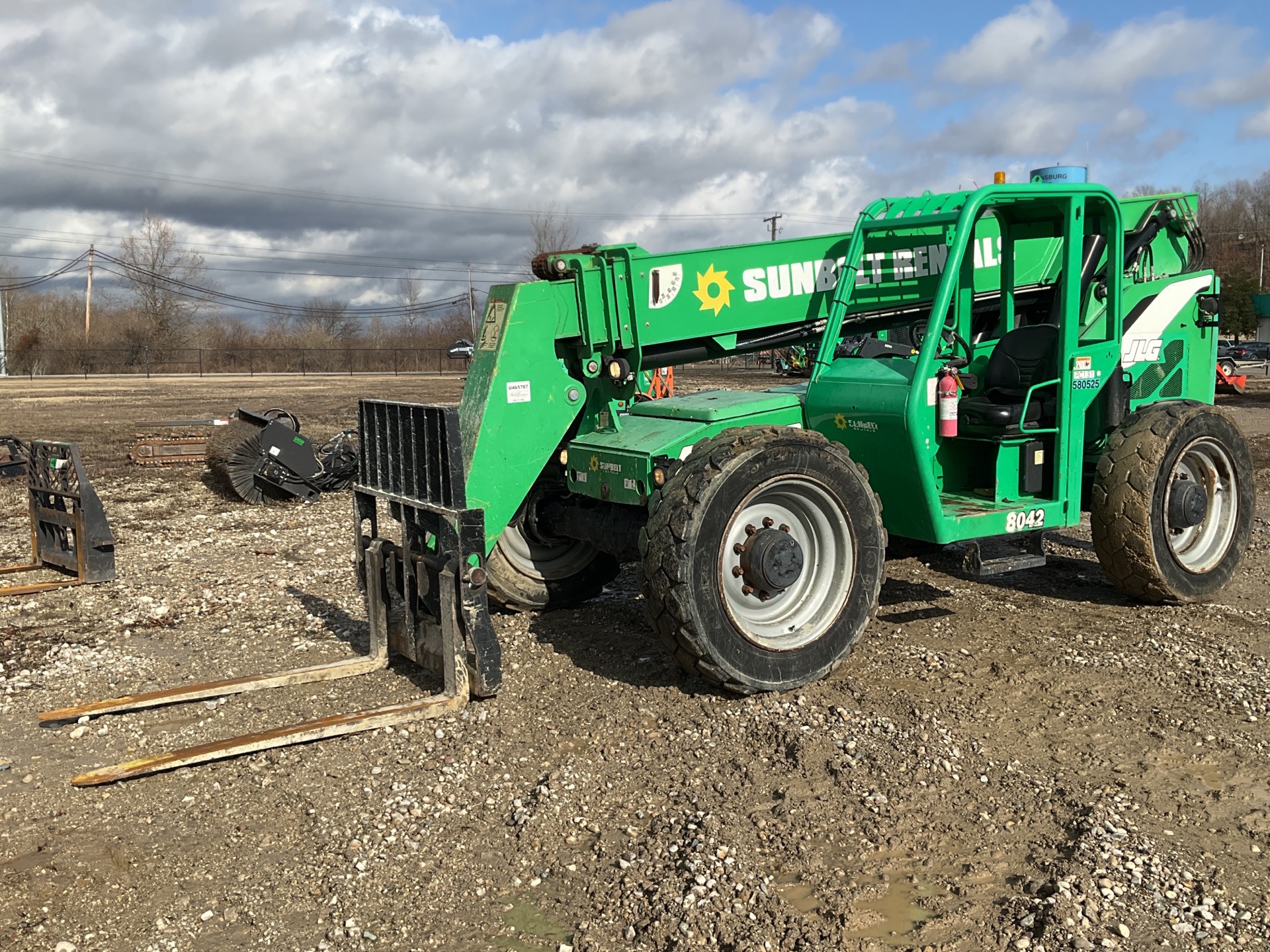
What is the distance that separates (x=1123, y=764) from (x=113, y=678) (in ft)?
16.7

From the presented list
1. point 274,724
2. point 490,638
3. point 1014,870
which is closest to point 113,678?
point 274,724

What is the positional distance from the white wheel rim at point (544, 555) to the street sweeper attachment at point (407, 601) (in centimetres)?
90

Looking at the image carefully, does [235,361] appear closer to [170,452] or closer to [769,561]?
[170,452]

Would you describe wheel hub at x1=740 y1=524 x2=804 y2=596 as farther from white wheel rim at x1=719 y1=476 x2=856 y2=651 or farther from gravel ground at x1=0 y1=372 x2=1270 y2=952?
gravel ground at x1=0 y1=372 x2=1270 y2=952

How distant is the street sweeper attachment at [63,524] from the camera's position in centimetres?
812

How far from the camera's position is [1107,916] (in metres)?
3.31

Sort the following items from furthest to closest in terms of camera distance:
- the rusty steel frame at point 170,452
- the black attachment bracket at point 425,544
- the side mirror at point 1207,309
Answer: the rusty steel frame at point 170,452, the side mirror at point 1207,309, the black attachment bracket at point 425,544

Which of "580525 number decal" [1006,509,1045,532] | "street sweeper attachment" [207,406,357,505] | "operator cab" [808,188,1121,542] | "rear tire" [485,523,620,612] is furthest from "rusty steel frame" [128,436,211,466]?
"580525 number decal" [1006,509,1045,532]

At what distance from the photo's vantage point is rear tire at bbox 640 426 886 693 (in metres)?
4.91

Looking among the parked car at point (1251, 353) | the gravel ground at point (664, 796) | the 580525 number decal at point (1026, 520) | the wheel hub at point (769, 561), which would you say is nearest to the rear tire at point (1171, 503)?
the gravel ground at point (664, 796)

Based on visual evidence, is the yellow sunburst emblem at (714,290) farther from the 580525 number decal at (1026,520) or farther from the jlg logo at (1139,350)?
the jlg logo at (1139,350)

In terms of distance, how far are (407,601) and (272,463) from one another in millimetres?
6345

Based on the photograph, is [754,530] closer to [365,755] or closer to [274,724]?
[365,755]

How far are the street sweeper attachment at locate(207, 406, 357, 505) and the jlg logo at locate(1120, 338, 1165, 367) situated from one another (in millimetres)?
7973
